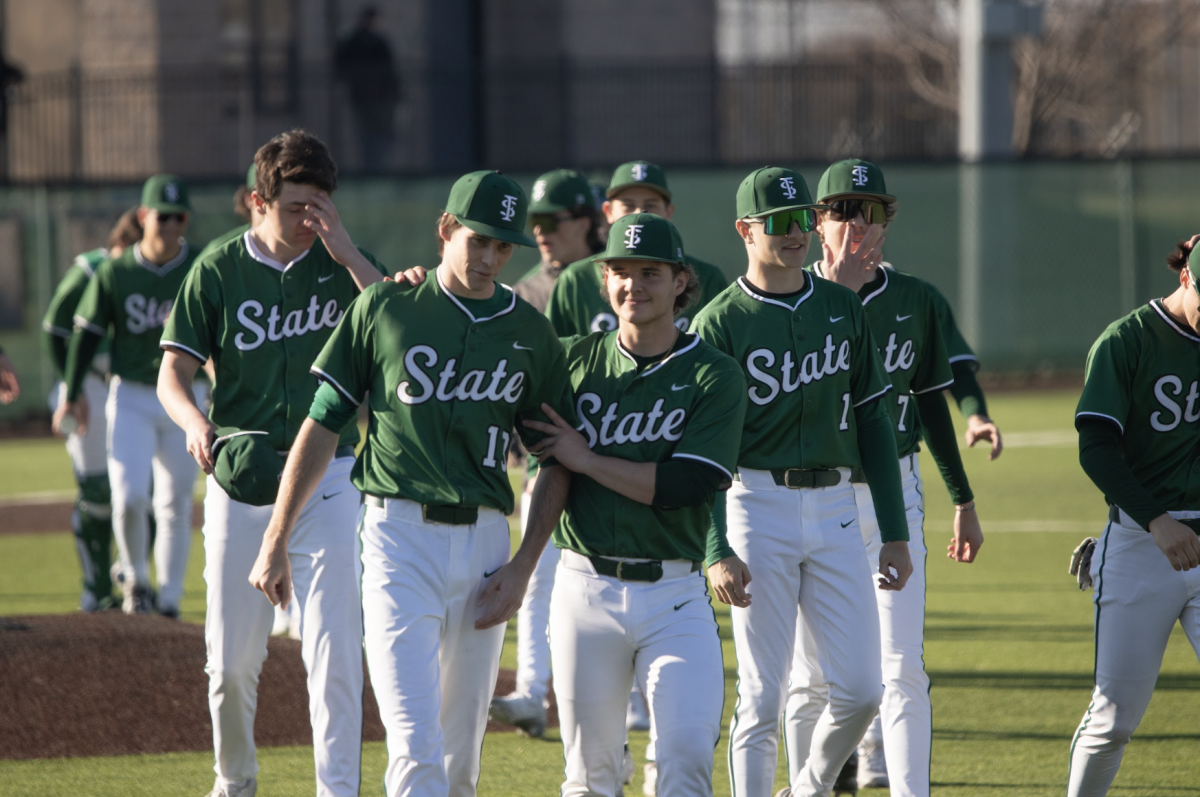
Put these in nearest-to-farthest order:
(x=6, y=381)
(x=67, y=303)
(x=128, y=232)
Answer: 1. (x=6, y=381)
2. (x=128, y=232)
3. (x=67, y=303)

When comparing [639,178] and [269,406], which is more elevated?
[639,178]

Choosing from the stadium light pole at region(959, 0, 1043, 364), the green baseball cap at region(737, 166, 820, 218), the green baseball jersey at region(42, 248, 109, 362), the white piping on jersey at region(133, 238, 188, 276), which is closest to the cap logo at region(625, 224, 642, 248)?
the green baseball cap at region(737, 166, 820, 218)

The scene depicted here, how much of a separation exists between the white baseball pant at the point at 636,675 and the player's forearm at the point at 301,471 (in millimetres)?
890

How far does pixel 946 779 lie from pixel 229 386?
335 centimetres

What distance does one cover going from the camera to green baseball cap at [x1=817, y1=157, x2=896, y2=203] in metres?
5.27

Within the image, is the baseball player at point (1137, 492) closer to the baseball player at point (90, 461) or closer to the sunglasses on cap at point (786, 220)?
the sunglasses on cap at point (786, 220)

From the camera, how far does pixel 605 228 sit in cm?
749

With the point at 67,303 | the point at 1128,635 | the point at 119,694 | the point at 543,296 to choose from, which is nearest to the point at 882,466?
the point at 1128,635

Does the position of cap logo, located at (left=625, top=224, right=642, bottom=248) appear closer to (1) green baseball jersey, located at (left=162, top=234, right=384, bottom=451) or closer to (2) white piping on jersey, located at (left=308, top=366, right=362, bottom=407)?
(2) white piping on jersey, located at (left=308, top=366, right=362, bottom=407)

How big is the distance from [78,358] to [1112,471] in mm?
6421

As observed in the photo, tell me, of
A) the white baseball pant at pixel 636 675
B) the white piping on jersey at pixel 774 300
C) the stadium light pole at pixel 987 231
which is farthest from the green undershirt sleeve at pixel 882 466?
the stadium light pole at pixel 987 231

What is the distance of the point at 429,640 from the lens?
432cm

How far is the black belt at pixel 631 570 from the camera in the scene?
4320 millimetres

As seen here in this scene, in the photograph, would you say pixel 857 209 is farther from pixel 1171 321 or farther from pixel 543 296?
pixel 543 296
